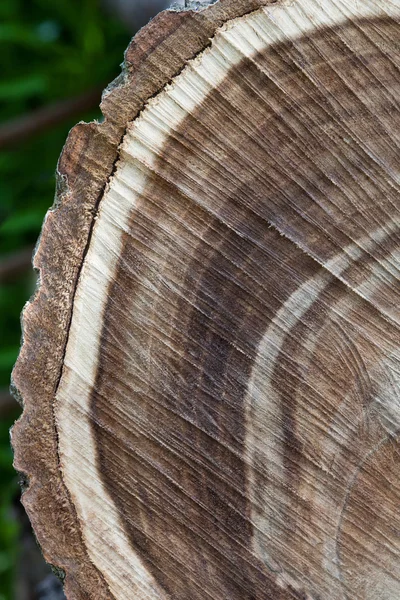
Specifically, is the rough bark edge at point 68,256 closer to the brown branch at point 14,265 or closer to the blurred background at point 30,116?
the blurred background at point 30,116

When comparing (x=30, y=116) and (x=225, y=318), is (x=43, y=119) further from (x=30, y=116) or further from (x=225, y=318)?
(x=225, y=318)

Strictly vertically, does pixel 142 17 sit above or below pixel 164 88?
above

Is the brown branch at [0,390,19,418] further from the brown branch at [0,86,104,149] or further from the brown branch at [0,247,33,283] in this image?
the brown branch at [0,86,104,149]

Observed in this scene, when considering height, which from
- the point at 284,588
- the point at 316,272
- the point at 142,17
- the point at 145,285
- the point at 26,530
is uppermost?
the point at 142,17

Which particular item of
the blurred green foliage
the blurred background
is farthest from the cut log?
the blurred green foliage

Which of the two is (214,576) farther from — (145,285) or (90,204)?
(90,204)

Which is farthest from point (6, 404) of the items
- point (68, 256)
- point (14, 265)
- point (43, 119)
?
point (68, 256)

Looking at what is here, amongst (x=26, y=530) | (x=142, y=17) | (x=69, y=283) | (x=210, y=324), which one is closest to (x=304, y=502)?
(x=210, y=324)
